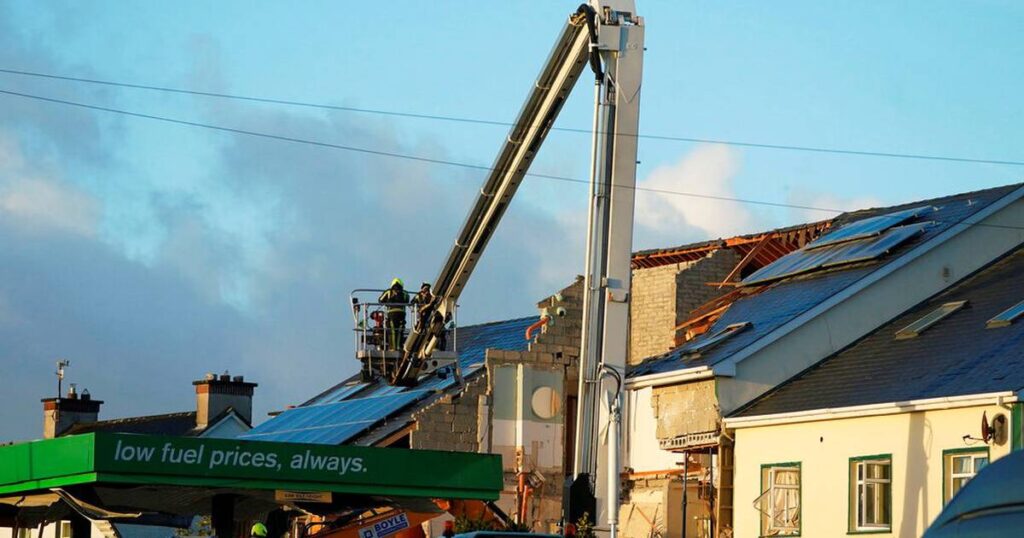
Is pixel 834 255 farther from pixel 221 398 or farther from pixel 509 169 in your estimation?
pixel 221 398

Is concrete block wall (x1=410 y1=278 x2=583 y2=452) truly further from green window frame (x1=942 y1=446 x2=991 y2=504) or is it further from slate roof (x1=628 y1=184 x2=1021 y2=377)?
green window frame (x1=942 y1=446 x2=991 y2=504)

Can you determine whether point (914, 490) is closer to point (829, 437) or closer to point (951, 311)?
point (829, 437)

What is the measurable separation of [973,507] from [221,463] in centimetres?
1682

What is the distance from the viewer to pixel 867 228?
3378cm

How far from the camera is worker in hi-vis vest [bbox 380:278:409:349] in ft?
105

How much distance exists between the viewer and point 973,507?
760 cm

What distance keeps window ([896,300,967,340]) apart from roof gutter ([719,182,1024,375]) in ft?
4.50

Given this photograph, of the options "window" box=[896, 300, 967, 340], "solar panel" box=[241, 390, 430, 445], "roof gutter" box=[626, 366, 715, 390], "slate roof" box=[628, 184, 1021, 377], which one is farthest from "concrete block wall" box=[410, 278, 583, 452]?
"window" box=[896, 300, 967, 340]

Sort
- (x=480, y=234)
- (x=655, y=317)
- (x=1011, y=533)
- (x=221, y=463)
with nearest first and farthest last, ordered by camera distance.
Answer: (x=1011, y=533) → (x=221, y=463) → (x=480, y=234) → (x=655, y=317)

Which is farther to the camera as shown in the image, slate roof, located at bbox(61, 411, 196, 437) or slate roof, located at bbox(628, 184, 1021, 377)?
slate roof, located at bbox(61, 411, 196, 437)

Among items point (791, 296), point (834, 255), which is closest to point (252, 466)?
point (791, 296)

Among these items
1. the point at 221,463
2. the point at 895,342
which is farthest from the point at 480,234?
the point at 221,463

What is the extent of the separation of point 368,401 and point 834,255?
573 inches

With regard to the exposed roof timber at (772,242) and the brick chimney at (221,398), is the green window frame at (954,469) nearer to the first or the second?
the exposed roof timber at (772,242)
